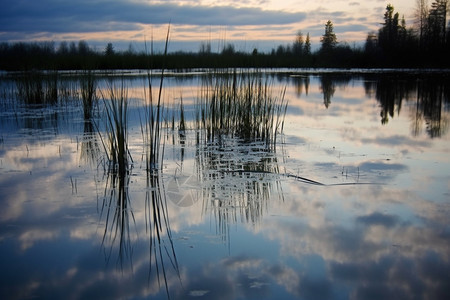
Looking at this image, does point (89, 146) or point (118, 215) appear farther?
point (89, 146)

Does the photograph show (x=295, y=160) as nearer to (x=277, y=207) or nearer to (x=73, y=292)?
(x=277, y=207)

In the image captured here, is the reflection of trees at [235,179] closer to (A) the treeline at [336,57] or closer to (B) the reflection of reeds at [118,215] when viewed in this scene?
(B) the reflection of reeds at [118,215]

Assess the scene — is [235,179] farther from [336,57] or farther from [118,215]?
[336,57]

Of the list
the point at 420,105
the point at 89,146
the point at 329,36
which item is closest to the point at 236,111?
the point at 89,146

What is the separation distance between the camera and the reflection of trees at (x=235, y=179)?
9.11 feet

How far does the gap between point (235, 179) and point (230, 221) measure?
0.88 metres

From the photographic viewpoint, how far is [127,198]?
312 cm

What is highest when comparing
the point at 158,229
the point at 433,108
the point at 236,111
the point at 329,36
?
→ the point at 329,36

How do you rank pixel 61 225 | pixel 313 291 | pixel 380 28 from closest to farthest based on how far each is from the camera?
pixel 313 291
pixel 61 225
pixel 380 28

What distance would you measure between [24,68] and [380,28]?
3863 cm

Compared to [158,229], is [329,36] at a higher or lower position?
higher

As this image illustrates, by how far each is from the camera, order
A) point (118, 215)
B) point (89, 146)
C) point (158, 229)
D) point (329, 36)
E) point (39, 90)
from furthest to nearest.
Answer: point (329, 36) < point (39, 90) < point (89, 146) < point (118, 215) < point (158, 229)

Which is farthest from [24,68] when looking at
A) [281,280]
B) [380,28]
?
[380,28]

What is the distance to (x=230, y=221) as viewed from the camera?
8.68 feet
